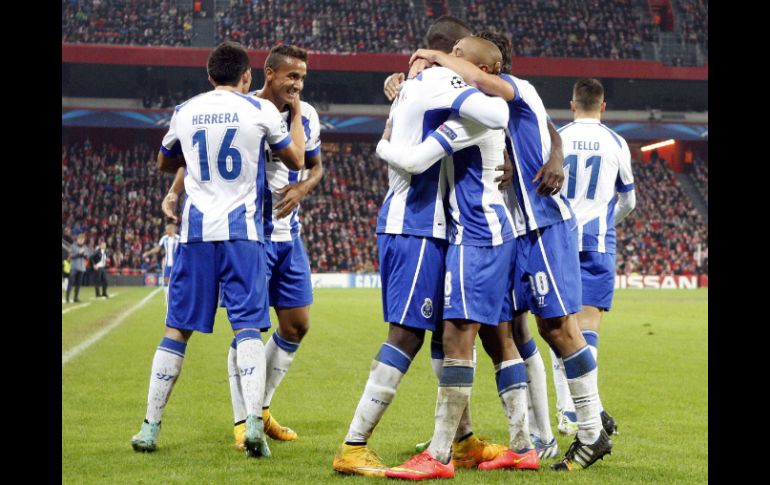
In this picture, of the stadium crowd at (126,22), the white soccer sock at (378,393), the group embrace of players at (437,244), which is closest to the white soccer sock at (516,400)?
the group embrace of players at (437,244)

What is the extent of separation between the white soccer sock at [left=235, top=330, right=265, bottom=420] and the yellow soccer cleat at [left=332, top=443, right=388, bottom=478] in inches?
28.7

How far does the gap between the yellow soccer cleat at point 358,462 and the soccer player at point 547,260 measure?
3.25ft

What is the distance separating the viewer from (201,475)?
4.74 metres

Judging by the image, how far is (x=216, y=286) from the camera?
543 centimetres

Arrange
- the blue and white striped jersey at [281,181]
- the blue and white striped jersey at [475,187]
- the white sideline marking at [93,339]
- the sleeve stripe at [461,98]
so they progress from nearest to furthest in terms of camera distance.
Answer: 1. the sleeve stripe at [461,98]
2. the blue and white striped jersey at [475,187]
3. the blue and white striped jersey at [281,181]
4. the white sideline marking at [93,339]

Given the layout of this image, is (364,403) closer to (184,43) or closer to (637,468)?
(637,468)

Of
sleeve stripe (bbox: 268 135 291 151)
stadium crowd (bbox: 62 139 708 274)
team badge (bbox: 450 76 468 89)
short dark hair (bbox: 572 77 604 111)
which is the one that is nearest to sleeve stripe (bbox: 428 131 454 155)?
team badge (bbox: 450 76 468 89)

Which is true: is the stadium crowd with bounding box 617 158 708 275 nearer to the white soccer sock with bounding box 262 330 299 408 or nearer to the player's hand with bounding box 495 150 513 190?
the white soccer sock with bounding box 262 330 299 408

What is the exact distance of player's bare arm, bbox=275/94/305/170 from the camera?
555cm

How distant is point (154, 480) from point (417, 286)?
5.36 ft

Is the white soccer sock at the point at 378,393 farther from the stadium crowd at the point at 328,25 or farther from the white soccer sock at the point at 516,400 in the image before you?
the stadium crowd at the point at 328,25

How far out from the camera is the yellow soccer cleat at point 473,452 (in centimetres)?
517

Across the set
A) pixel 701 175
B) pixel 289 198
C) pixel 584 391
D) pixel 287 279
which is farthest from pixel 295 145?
pixel 701 175
